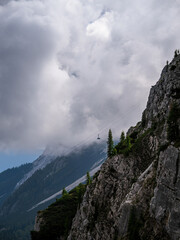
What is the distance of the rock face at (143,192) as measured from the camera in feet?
150

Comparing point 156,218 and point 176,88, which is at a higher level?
point 176,88

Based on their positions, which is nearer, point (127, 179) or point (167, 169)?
point (167, 169)

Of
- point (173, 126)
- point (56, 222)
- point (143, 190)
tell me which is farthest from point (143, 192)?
point (56, 222)

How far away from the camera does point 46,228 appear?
103875 mm

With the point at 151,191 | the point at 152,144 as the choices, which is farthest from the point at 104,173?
the point at 151,191

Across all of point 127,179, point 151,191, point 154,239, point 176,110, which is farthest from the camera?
point 127,179

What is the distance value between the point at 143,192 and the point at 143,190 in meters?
0.57

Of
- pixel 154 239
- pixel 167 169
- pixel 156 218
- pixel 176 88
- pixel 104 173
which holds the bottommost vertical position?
pixel 154 239

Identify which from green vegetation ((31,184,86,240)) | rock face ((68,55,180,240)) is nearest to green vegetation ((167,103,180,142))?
rock face ((68,55,180,240))

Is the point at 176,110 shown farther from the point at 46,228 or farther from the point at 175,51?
the point at 46,228

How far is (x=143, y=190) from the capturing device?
55.6 metres

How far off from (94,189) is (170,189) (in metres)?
43.3

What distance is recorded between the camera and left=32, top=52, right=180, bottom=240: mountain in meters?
45.9

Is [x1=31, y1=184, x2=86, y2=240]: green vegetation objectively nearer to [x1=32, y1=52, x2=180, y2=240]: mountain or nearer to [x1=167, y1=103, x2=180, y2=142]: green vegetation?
[x1=32, y1=52, x2=180, y2=240]: mountain
